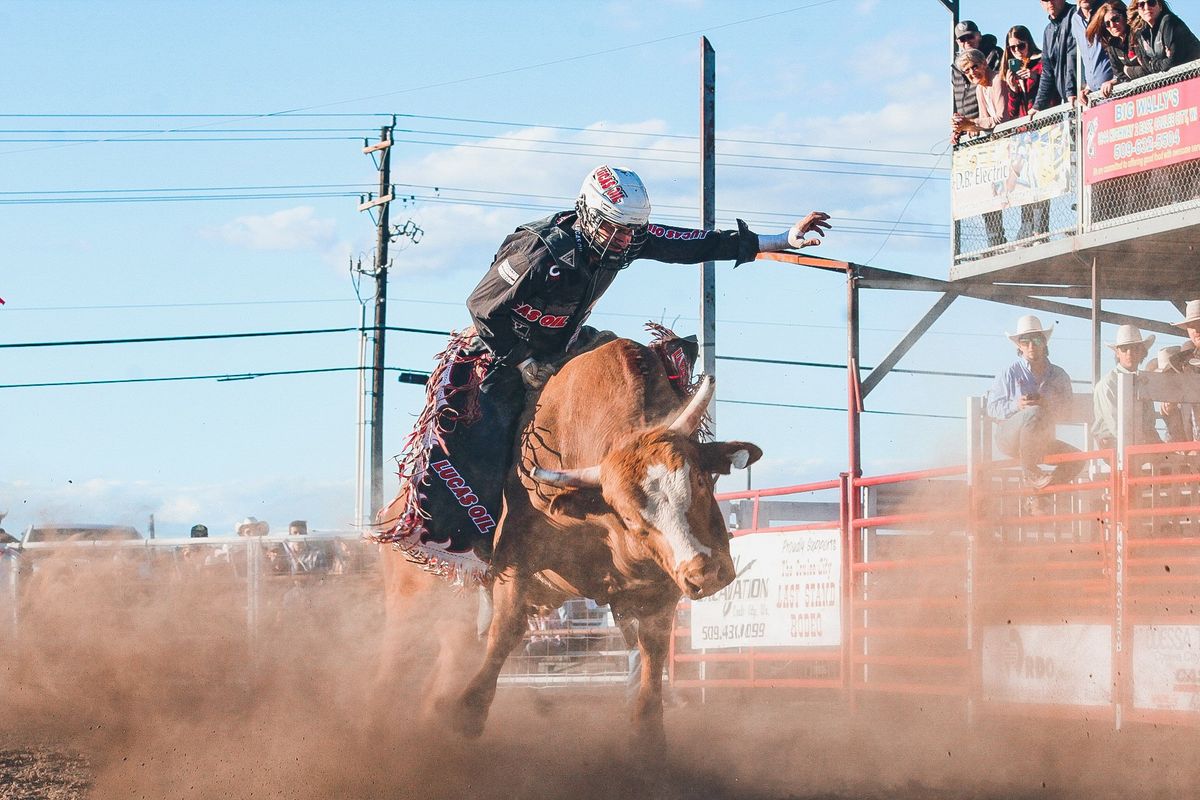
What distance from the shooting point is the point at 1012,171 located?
12.9m

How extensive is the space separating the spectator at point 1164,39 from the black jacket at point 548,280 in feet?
17.4

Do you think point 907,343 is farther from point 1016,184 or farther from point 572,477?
point 572,477

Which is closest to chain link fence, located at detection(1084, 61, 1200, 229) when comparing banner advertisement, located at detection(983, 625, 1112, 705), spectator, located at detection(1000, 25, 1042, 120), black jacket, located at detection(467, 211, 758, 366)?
spectator, located at detection(1000, 25, 1042, 120)

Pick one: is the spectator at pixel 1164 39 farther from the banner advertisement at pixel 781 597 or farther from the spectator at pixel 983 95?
the banner advertisement at pixel 781 597

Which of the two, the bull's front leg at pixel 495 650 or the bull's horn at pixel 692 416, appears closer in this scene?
the bull's horn at pixel 692 416

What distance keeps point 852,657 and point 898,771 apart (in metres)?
3.41

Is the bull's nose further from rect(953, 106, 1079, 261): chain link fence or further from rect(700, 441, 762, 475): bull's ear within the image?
rect(953, 106, 1079, 261): chain link fence

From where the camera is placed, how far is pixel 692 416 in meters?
6.10

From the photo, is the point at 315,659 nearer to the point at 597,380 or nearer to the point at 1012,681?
the point at 597,380

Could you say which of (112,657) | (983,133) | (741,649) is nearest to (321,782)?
(112,657)

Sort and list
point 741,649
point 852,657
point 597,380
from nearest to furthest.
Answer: point 597,380 < point 852,657 < point 741,649

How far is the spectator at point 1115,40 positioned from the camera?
1078cm

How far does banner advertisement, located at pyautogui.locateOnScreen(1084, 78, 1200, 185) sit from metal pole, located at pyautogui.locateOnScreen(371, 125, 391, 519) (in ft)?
56.8

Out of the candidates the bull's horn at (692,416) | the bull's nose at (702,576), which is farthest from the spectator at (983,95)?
the bull's nose at (702,576)
